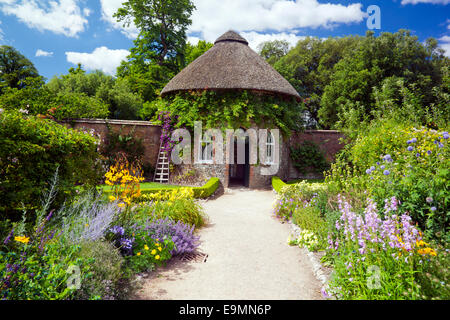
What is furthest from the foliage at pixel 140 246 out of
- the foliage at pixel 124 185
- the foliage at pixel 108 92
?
the foliage at pixel 108 92

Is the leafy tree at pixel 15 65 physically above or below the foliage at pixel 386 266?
above

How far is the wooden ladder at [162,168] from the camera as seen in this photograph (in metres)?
12.2

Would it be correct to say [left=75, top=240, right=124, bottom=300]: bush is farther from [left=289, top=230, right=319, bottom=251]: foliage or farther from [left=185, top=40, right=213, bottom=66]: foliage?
[left=185, top=40, right=213, bottom=66]: foliage

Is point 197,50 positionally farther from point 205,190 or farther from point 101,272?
point 101,272

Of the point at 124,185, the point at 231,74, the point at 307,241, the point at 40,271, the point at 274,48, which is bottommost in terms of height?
the point at 307,241

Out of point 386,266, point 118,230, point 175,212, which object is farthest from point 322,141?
point 118,230

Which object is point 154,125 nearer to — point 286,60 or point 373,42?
point 373,42

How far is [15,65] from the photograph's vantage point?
22922 millimetres

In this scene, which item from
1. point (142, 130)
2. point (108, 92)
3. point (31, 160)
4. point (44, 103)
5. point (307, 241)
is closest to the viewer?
point (31, 160)

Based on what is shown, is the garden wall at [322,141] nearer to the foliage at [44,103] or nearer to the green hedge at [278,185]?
the green hedge at [278,185]

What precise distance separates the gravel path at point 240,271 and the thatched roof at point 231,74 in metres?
6.76

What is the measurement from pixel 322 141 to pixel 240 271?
12349mm

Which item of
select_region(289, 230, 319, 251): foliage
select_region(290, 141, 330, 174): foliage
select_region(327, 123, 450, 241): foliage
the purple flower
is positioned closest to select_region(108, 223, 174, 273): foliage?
the purple flower
